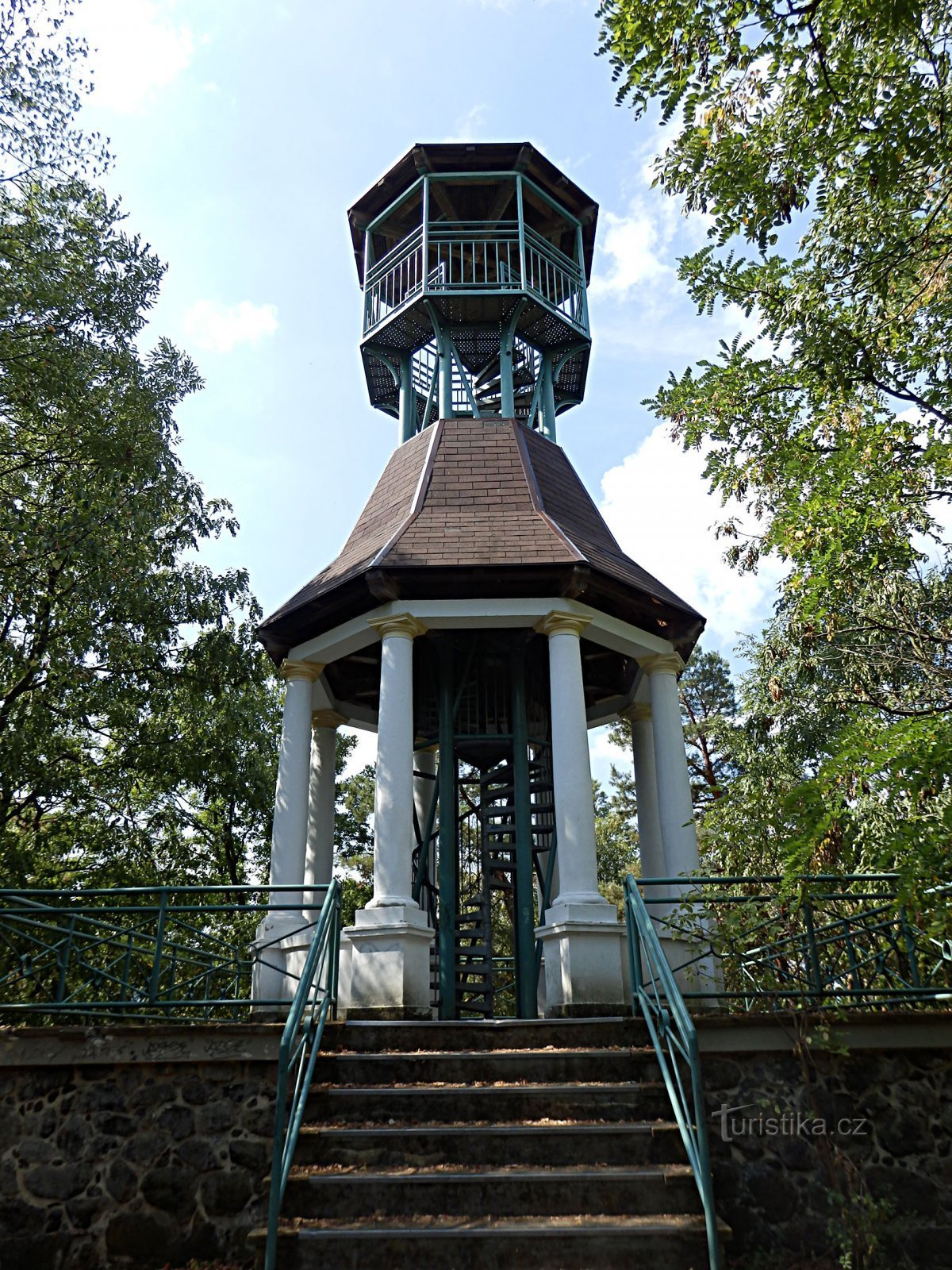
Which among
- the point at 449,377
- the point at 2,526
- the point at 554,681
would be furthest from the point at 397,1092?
the point at 449,377

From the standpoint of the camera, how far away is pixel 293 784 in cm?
968

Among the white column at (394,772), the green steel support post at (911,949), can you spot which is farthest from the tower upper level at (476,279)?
the green steel support post at (911,949)

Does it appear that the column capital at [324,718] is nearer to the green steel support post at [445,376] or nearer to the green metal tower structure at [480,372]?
the green metal tower structure at [480,372]

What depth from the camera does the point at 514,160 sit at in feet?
41.3

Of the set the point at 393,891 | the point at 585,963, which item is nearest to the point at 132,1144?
the point at 393,891

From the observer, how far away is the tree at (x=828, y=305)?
571 cm

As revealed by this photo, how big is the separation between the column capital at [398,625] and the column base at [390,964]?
8.53 ft

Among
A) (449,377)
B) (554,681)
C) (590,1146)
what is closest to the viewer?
(590,1146)

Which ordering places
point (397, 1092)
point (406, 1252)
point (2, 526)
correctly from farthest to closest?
point (2, 526)
point (397, 1092)
point (406, 1252)

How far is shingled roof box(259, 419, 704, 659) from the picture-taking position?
9039 mm

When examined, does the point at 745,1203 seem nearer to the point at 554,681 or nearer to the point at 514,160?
the point at 554,681

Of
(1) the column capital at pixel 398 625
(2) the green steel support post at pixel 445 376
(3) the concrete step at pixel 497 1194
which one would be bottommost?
(3) the concrete step at pixel 497 1194

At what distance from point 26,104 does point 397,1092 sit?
12.4 metres

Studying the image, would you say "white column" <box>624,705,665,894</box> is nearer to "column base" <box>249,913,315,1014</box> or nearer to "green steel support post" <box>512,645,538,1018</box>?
"green steel support post" <box>512,645,538,1018</box>
